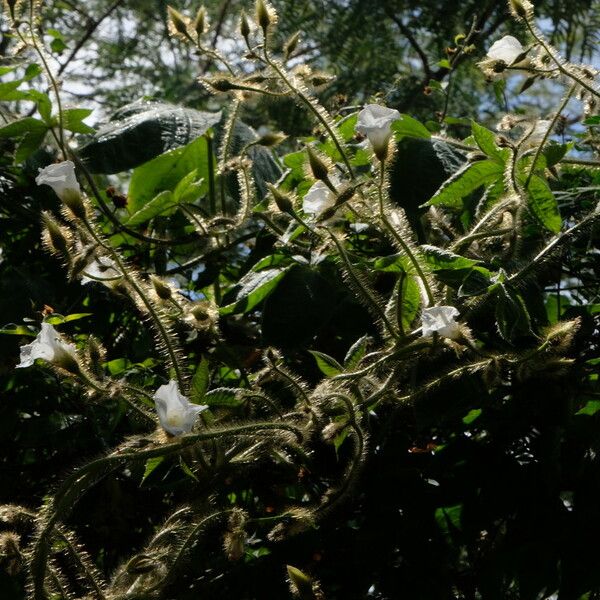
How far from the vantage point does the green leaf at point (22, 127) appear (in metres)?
1.16

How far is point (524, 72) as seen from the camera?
988 millimetres

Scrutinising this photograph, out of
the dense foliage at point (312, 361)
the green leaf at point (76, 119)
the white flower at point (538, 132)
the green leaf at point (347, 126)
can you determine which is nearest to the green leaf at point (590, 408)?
the dense foliage at point (312, 361)

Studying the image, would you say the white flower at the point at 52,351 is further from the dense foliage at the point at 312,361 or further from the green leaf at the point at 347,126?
the green leaf at the point at 347,126

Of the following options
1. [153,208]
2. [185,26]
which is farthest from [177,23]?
[153,208]

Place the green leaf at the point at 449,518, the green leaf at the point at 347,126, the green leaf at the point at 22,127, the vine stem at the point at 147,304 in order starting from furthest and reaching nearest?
1. the green leaf at the point at 22,127
2. the green leaf at the point at 347,126
3. the green leaf at the point at 449,518
4. the vine stem at the point at 147,304

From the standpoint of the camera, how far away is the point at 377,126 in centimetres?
81

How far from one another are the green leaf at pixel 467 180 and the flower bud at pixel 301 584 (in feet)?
1.18

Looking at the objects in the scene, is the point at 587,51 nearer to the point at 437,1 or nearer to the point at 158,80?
the point at 437,1

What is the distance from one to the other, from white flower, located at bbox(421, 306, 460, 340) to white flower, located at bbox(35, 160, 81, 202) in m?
0.31

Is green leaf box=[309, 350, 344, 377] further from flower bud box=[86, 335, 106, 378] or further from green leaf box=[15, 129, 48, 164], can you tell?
green leaf box=[15, 129, 48, 164]

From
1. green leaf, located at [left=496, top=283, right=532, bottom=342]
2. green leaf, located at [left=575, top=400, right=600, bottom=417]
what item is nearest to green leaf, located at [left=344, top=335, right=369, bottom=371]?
green leaf, located at [left=496, top=283, right=532, bottom=342]

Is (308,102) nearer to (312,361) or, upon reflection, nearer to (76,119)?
(312,361)

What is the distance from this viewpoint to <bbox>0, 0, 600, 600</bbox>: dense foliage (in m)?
0.84

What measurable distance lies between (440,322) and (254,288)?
0.85 ft
